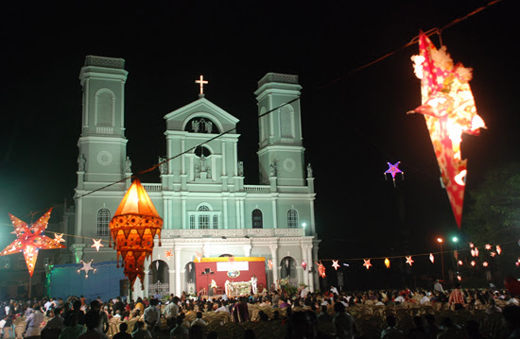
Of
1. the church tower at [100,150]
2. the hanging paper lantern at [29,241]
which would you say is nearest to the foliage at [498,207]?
the church tower at [100,150]

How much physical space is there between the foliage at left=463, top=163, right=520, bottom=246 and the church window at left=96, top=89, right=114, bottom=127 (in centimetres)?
2677

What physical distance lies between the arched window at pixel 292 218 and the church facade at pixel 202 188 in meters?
0.08

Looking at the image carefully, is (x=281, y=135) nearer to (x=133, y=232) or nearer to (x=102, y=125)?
(x=102, y=125)

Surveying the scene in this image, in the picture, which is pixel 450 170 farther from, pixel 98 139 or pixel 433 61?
pixel 98 139

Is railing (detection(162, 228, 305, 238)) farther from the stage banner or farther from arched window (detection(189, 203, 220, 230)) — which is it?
the stage banner

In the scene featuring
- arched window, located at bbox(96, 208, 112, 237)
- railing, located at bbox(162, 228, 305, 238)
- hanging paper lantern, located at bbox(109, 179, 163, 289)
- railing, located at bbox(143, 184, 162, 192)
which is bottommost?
hanging paper lantern, located at bbox(109, 179, 163, 289)

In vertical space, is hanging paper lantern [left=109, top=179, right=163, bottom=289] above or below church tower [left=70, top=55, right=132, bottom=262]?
below

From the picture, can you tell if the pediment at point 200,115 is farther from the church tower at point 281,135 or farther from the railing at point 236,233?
the railing at point 236,233

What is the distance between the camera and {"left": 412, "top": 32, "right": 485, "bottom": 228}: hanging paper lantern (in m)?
7.98

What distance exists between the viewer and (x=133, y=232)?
45.1 feet

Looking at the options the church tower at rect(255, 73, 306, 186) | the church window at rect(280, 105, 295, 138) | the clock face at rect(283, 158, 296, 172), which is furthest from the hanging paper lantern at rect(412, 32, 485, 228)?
the church window at rect(280, 105, 295, 138)

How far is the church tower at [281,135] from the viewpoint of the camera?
4291 cm

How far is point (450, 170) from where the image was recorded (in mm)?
7797

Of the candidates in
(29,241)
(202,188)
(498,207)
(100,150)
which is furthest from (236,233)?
(29,241)
